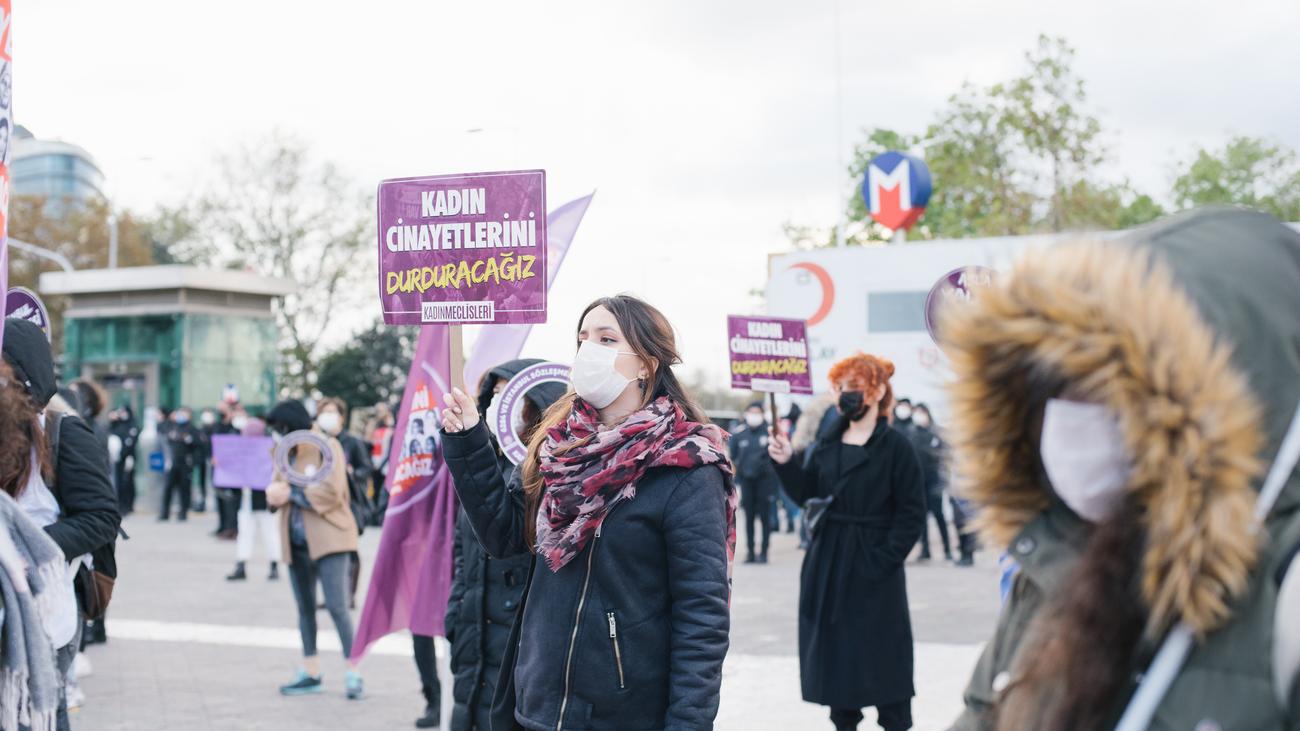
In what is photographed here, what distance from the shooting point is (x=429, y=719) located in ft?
24.5

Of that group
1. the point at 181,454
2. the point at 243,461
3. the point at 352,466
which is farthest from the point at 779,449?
the point at 181,454

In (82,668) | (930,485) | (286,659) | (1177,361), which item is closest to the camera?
(1177,361)

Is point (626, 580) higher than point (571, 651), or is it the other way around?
point (626, 580)

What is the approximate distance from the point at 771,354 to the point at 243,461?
752cm

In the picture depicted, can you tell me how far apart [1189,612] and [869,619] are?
4707mm

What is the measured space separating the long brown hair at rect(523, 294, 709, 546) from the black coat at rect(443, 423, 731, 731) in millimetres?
333

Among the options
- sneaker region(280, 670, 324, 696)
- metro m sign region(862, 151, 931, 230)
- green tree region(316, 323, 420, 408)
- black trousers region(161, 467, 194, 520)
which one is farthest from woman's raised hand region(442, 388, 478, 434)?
green tree region(316, 323, 420, 408)

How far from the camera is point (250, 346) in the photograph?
2539cm

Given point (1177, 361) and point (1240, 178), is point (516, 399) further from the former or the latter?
point (1240, 178)

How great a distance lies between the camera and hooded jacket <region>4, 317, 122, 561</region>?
417cm

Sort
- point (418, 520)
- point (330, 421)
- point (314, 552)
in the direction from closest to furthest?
point (418, 520)
point (314, 552)
point (330, 421)

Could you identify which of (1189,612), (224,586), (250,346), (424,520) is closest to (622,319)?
(1189,612)

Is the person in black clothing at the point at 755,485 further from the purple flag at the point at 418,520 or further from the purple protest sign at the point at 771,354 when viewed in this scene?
the purple flag at the point at 418,520

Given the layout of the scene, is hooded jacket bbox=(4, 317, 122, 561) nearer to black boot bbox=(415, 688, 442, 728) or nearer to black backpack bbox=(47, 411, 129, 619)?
black backpack bbox=(47, 411, 129, 619)
